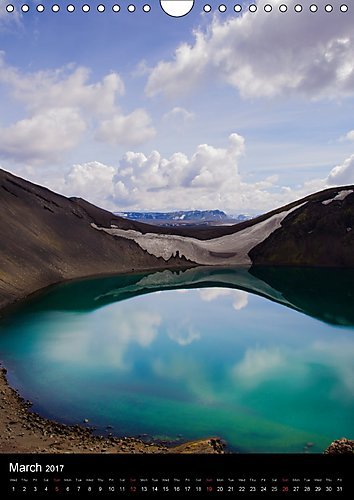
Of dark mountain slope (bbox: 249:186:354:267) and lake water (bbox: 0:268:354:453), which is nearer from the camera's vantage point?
lake water (bbox: 0:268:354:453)

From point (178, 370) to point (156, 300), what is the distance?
22.2m

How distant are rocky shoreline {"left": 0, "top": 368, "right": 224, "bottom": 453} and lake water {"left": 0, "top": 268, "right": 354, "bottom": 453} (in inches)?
27.2

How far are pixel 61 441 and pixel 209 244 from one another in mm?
64128

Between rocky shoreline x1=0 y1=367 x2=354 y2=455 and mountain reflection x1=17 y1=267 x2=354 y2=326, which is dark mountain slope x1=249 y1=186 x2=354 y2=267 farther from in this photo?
rocky shoreline x1=0 y1=367 x2=354 y2=455

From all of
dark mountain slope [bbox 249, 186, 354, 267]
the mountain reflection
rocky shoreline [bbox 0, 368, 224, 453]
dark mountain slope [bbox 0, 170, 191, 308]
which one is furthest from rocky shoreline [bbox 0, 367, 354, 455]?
dark mountain slope [bbox 249, 186, 354, 267]

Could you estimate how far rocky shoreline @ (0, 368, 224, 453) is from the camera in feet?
44.5

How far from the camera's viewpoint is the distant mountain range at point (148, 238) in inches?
A: 2203

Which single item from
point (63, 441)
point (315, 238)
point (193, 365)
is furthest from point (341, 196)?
point (63, 441)

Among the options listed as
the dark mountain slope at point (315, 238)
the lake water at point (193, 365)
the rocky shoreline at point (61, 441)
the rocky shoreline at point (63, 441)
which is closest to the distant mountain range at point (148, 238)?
the dark mountain slope at point (315, 238)

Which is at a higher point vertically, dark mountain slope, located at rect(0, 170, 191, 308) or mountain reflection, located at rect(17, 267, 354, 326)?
dark mountain slope, located at rect(0, 170, 191, 308)

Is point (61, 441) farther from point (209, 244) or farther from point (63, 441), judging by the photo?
point (209, 244)

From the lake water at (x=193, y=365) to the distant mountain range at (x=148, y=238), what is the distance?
42.1ft

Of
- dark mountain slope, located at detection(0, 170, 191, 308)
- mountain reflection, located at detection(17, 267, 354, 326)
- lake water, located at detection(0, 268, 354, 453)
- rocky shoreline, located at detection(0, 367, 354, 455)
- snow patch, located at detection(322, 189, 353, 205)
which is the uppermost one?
snow patch, located at detection(322, 189, 353, 205)
